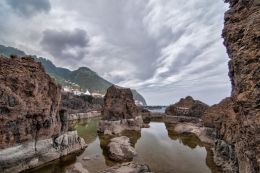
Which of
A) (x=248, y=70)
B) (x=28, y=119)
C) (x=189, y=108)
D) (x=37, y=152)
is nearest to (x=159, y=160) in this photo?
(x=37, y=152)

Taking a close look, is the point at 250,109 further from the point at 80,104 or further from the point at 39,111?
the point at 80,104

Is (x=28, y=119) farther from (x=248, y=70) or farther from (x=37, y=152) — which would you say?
(x=248, y=70)

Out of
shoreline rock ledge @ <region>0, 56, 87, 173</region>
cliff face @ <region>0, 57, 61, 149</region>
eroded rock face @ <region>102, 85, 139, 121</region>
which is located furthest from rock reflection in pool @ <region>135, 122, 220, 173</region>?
eroded rock face @ <region>102, 85, 139, 121</region>

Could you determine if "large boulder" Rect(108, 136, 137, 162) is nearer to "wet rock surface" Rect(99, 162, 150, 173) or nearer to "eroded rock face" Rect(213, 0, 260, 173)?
"wet rock surface" Rect(99, 162, 150, 173)

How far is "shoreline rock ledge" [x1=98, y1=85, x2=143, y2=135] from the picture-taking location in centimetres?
5220

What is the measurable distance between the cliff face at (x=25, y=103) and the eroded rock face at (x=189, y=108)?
66.5 meters

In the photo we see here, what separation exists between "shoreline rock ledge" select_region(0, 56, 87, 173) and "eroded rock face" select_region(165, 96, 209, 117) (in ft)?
211

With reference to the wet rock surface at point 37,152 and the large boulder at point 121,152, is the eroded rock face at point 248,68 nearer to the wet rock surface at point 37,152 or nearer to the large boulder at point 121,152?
the large boulder at point 121,152

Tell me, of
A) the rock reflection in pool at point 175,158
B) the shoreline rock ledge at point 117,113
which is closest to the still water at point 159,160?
the rock reflection in pool at point 175,158

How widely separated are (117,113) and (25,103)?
34064 millimetres

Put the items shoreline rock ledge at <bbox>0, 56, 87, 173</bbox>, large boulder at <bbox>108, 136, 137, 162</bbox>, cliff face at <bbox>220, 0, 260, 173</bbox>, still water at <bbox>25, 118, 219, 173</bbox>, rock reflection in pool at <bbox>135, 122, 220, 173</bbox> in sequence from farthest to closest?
large boulder at <bbox>108, 136, 137, 162</bbox>, rock reflection in pool at <bbox>135, 122, 220, 173</bbox>, still water at <bbox>25, 118, 219, 173</bbox>, shoreline rock ledge at <bbox>0, 56, 87, 173</bbox>, cliff face at <bbox>220, 0, 260, 173</bbox>

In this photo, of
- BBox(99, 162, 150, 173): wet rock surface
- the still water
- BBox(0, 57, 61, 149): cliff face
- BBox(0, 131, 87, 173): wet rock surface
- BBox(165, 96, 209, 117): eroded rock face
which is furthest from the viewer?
BBox(165, 96, 209, 117): eroded rock face

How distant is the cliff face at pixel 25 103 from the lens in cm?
2108

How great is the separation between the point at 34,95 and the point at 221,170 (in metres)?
26.2
